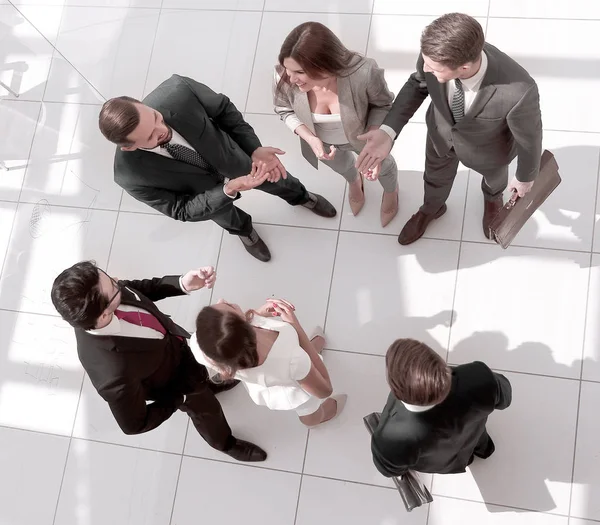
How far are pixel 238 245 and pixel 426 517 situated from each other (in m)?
1.86

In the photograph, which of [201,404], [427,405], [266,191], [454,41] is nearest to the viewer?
[454,41]

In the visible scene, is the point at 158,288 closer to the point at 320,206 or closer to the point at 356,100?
the point at 320,206

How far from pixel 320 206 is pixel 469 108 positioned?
1.44 meters

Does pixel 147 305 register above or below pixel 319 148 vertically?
below

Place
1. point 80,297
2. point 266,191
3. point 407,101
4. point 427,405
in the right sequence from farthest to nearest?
point 266,191
point 407,101
point 80,297
point 427,405

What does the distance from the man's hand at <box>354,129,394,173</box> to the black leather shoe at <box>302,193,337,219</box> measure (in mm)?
897

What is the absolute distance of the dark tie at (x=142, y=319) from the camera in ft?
8.34

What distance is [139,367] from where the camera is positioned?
2.55 metres

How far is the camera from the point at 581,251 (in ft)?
11.0

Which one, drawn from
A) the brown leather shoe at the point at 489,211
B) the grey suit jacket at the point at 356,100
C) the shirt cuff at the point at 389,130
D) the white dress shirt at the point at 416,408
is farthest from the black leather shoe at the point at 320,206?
the white dress shirt at the point at 416,408

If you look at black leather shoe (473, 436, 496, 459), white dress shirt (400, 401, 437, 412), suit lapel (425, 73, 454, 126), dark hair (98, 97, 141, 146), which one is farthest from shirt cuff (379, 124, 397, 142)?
black leather shoe (473, 436, 496, 459)

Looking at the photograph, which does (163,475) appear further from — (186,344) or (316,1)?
(316,1)

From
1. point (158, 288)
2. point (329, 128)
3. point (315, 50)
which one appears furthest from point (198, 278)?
point (315, 50)

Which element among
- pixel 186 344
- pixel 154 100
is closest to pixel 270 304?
pixel 186 344
